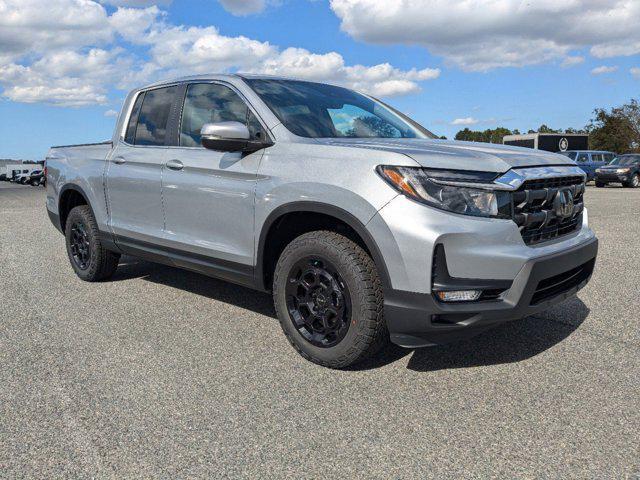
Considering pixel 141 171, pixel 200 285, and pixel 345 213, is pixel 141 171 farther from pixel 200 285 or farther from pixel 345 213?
pixel 345 213

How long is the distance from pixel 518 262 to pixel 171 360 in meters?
2.17

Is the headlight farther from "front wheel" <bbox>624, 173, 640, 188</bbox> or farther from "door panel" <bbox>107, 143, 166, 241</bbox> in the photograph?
"front wheel" <bbox>624, 173, 640, 188</bbox>

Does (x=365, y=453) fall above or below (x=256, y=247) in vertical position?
below

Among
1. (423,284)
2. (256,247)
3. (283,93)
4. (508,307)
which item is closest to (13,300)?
(256,247)

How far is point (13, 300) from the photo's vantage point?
5262 mm

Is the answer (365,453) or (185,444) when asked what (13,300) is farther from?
(365,453)

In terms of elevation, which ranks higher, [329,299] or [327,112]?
[327,112]

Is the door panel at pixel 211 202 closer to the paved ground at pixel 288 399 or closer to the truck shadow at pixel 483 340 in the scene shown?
the paved ground at pixel 288 399

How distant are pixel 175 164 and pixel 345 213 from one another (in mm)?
1732

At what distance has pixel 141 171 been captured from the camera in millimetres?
4832

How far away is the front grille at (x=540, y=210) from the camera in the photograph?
3.18 metres

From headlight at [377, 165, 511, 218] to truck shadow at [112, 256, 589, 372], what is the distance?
3.49ft

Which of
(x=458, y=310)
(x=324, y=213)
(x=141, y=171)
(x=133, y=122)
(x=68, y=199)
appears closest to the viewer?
(x=458, y=310)

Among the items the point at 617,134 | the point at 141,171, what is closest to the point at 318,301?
the point at 141,171
